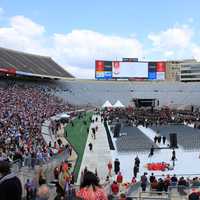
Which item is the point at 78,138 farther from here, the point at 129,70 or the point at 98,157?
the point at 129,70

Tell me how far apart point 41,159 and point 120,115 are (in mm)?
42143

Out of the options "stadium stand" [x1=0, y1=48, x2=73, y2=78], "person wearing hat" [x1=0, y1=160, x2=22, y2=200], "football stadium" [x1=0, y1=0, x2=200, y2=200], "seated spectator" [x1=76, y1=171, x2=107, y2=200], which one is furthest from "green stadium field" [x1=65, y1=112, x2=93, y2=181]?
"stadium stand" [x1=0, y1=48, x2=73, y2=78]

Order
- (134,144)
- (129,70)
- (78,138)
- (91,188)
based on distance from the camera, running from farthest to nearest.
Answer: (129,70) → (78,138) → (134,144) → (91,188)

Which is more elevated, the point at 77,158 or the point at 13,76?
the point at 13,76

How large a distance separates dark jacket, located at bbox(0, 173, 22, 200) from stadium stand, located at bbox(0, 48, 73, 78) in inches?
2754

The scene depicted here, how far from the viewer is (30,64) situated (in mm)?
87875

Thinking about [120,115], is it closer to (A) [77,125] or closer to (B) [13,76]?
(A) [77,125]

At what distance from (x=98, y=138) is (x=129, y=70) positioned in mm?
57668

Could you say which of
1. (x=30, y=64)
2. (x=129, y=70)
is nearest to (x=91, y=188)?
(x=30, y=64)

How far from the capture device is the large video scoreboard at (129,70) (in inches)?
3700

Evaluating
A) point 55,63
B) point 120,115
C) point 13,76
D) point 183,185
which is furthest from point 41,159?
point 55,63

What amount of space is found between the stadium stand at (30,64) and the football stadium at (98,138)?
383mm

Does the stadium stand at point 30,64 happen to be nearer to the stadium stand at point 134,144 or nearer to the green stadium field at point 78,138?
the green stadium field at point 78,138

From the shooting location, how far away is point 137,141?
1275 inches
